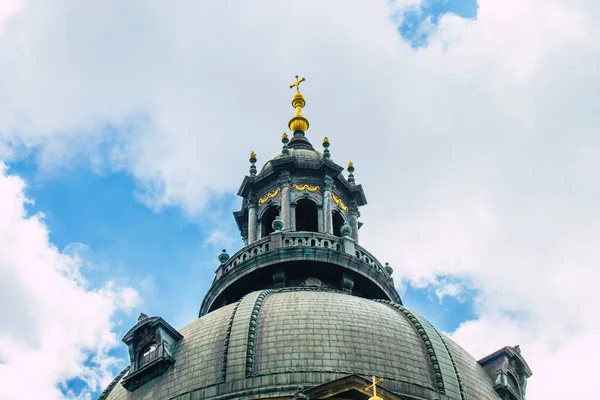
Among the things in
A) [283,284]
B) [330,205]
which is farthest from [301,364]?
[330,205]

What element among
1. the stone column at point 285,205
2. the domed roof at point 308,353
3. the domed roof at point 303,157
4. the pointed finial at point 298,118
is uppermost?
the pointed finial at point 298,118

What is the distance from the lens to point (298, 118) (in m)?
54.1

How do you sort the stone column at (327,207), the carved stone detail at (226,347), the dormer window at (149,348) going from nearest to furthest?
the carved stone detail at (226,347) < the dormer window at (149,348) < the stone column at (327,207)

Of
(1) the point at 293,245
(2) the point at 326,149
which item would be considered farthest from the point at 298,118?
(1) the point at 293,245

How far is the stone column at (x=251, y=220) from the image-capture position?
46531mm

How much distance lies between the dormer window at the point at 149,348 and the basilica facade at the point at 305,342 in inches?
1.8

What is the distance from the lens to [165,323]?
36.6m

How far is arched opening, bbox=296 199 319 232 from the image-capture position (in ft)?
157

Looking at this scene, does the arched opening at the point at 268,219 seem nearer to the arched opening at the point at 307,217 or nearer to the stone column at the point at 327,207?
the arched opening at the point at 307,217

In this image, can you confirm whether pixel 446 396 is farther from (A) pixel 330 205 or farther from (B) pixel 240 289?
(A) pixel 330 205

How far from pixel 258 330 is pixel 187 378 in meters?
2.92

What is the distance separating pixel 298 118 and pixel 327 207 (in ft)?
29.0

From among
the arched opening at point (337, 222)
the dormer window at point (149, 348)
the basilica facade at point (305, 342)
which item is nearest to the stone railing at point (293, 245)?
the basilica facade at point (305, 342)

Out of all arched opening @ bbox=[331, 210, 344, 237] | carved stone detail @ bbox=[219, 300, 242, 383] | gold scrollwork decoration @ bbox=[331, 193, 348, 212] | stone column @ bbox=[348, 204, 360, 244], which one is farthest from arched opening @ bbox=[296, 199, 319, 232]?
carved stone detail @ bbox=[219, 300, 242, 383]
